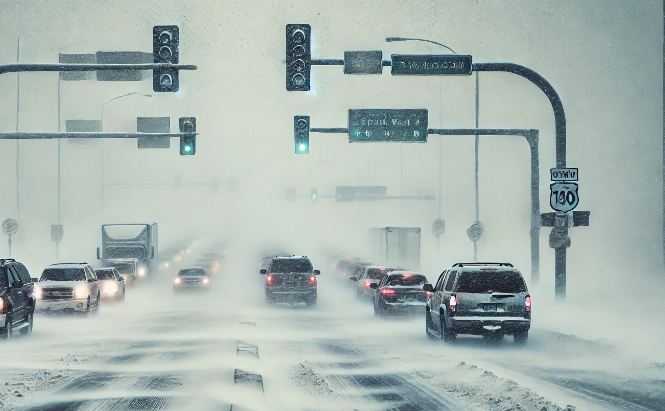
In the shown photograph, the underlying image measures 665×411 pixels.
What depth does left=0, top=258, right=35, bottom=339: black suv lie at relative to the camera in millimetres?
25359

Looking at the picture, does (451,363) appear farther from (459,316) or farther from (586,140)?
(586,140)

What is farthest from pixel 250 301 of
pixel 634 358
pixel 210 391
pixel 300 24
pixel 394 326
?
pixel 210 391

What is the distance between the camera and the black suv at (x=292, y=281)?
1612 inches

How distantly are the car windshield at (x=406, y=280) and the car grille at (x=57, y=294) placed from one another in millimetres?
9475

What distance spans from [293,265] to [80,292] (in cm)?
866

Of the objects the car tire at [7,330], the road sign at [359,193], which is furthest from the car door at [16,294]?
the road sign at [359,193]

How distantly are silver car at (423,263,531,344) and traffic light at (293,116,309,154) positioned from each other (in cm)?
1252

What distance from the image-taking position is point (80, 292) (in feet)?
115

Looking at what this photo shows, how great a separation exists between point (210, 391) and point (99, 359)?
21.1 ft

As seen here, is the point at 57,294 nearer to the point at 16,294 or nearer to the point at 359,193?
the point at 16,294

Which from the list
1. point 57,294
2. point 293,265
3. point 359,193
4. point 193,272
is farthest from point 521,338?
point 359,193

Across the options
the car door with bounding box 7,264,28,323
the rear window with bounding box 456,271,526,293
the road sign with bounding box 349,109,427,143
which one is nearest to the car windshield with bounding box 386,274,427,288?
the road sign with bounding box 349,109,427,143

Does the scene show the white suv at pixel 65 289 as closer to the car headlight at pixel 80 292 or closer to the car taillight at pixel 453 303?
the car headlight at pixel 80 292

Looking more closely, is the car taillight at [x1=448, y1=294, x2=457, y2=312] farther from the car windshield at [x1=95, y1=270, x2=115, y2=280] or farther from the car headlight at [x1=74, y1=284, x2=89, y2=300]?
the car windshield at [x1=95, y1=270, x2=115, y2=280]
